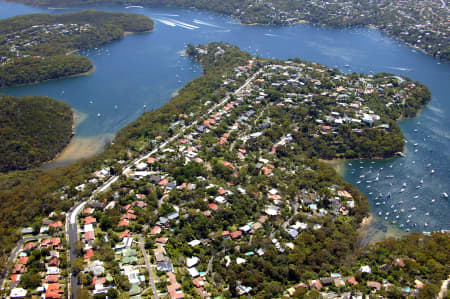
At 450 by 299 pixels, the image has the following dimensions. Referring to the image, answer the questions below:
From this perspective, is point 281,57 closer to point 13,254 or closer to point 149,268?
point 149,268

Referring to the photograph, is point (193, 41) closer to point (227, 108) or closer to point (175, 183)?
point (227, 108)

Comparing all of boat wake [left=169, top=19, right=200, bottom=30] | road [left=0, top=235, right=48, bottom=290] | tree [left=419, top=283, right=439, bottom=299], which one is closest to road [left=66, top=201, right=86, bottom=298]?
road [left=0, top=235, right=48, bottom=290]

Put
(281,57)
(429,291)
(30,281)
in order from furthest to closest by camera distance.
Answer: (281,57) < (429,291) < (30,281)

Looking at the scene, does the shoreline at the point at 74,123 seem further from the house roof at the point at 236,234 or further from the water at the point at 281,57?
the house roof at the point at 236,234

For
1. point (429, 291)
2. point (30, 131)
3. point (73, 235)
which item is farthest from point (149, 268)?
point (30, 131)

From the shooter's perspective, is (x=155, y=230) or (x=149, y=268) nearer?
(x=149, y=268)

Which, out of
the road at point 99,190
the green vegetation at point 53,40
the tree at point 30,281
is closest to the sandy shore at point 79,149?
the road at point 99,190
